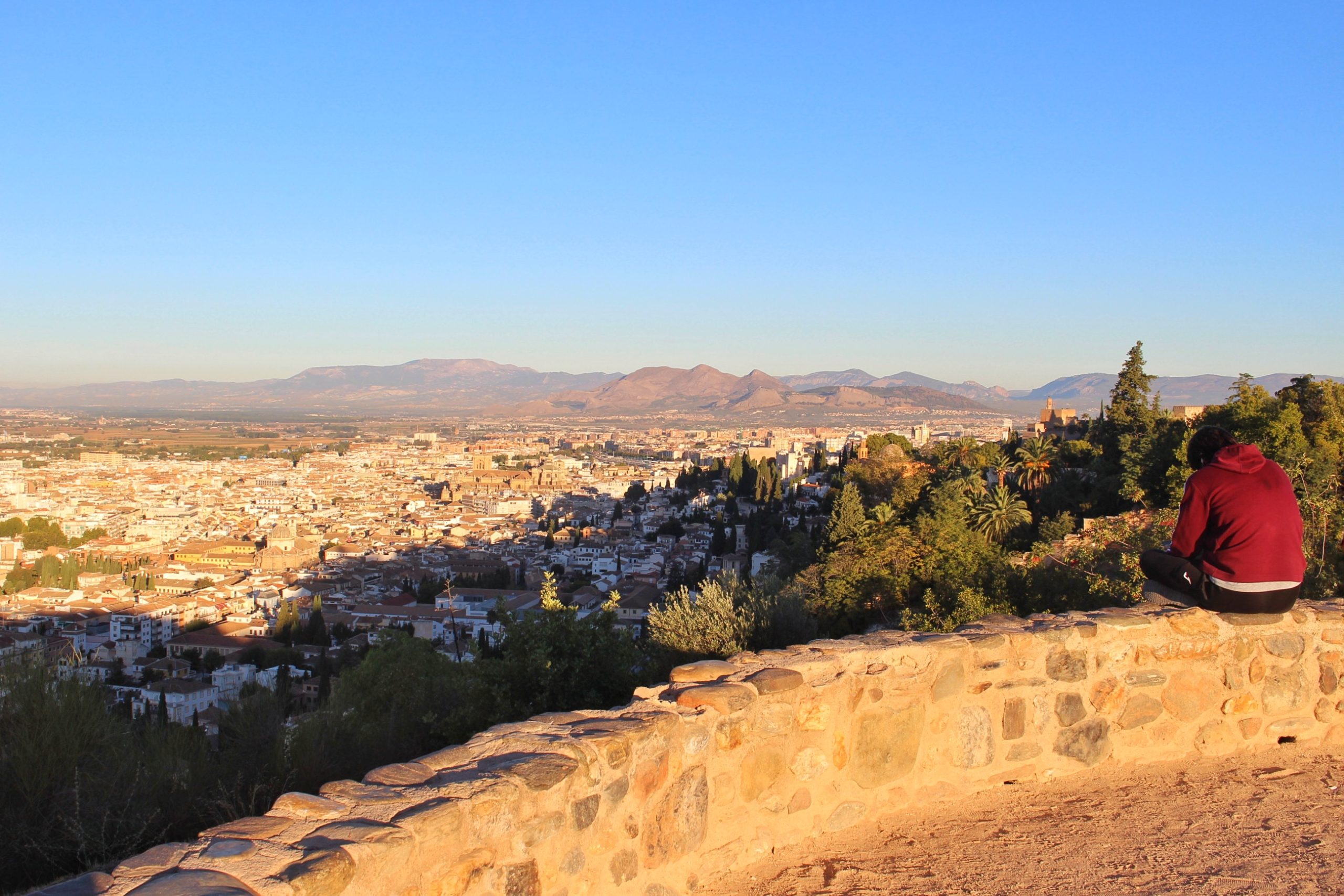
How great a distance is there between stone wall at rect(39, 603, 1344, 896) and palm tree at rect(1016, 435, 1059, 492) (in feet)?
72.8

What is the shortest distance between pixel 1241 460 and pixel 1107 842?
→ 1582 mm

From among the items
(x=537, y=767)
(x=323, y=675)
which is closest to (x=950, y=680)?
(x=537, y=767)

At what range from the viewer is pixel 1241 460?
364 centimetres

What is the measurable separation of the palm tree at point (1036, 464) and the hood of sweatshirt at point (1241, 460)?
22.4 m

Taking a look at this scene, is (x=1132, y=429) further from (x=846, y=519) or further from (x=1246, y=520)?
(x=1246, y=520)

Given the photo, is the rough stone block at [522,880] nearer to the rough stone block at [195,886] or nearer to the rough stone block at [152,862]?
the rough stone block at [195,886]

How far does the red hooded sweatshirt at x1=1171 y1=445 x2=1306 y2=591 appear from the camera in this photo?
3.61m

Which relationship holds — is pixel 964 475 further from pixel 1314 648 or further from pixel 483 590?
pixel 483 590

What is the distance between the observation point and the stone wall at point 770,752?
2193mm

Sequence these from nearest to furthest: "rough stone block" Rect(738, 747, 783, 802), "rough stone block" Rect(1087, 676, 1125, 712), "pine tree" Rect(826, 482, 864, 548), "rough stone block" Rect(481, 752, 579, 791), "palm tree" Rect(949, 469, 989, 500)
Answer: "rough stone block" Rect(481, 752, 579, 791)
"rough stone block" Rect(738, 747, 783, 802)
"rough stone block" Rect(1087, 676, 1125, 712)
"pine tree" Rect(826, 482, 864, 548)
"palm tree" Rect(949, 469, 989, 500)

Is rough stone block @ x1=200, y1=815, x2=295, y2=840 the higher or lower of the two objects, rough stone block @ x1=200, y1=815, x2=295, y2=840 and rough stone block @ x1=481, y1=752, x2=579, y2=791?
the lower

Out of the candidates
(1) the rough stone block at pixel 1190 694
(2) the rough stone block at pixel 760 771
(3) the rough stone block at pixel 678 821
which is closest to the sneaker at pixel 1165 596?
(1) the rough stone block at pixel 1190 694

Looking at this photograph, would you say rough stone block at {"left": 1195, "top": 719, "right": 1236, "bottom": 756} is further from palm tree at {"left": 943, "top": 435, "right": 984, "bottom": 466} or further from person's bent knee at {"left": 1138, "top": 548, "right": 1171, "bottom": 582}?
palm tree at {"left": 943, "top": 435, "right": 984, "bottom": 466}

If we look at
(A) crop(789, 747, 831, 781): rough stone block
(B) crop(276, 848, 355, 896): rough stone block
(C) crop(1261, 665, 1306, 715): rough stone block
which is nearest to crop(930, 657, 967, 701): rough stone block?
(A) crop(789, 747, 831, 781): rough stone block
